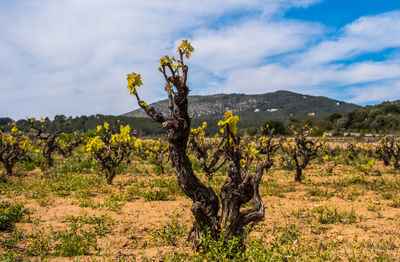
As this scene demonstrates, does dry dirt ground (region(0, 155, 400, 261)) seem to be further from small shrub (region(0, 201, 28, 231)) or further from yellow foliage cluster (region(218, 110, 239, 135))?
yellow foliage cluster (region(218, 110, 239, 135))

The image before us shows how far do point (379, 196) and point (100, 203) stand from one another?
926 centimetres

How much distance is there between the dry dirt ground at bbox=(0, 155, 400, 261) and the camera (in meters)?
4.44

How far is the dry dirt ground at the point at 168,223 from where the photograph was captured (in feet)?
14.6

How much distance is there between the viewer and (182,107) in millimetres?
3885

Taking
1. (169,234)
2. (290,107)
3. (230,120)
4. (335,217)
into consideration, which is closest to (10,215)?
(169,234)

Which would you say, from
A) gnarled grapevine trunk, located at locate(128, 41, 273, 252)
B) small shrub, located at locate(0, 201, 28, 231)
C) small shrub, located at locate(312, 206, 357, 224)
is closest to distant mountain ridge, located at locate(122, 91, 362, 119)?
small shrub, located at locate(0, 201, 28, 231)

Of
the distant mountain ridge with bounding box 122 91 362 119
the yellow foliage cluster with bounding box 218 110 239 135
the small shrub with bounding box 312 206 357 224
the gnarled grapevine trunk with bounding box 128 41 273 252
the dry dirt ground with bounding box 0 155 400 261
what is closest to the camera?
the yellow foliage cluster with bounding box 218 110 239 135

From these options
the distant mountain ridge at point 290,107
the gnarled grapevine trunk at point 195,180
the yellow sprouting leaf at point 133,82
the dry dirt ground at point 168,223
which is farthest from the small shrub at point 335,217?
the distant mountain ridge at point 290,107

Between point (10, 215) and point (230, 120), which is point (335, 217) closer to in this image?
point (230, 120)

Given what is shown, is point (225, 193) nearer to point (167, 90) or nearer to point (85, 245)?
point (167, 90)

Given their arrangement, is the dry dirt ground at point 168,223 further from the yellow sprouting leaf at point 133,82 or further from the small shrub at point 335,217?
the yellow sprouting leaf at point 133,82

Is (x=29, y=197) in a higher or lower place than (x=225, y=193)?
lower

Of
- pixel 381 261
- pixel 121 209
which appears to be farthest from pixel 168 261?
pixel 121 209

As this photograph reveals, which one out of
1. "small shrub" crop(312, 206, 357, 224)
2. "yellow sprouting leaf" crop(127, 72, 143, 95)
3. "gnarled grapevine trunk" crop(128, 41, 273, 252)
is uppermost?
"yellow sprouting leaf" crop(127, 72, 143, 95)
